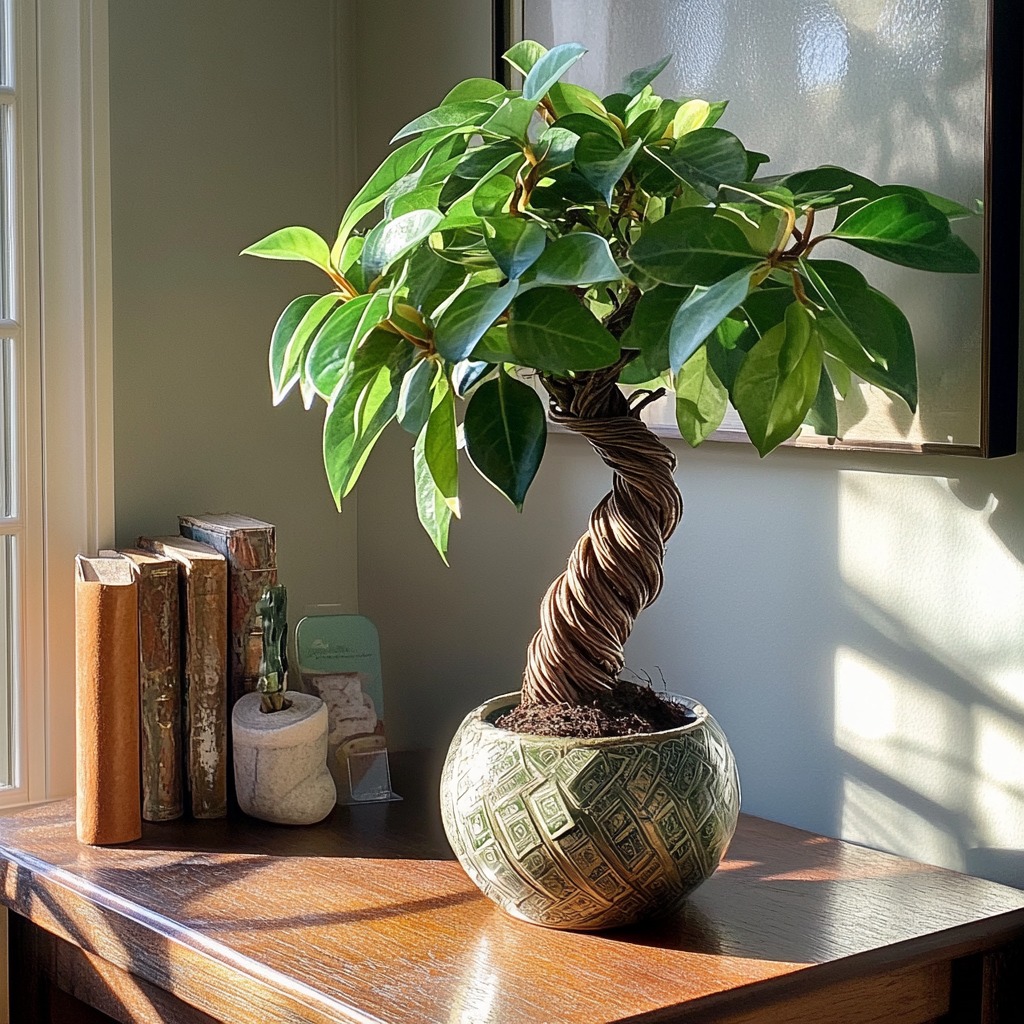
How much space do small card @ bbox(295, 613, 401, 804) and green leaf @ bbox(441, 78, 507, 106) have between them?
727 millimetres

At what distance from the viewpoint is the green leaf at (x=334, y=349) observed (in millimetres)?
922

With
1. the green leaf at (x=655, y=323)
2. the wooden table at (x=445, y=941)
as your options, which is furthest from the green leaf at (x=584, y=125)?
the wooden table at (x=445, y=941)

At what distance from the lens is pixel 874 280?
1.18m

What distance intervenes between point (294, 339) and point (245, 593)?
0.53 metres

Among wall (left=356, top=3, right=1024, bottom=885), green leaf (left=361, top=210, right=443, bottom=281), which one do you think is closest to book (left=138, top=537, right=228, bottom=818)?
wall (left=356, top=3, right=1024, bottom=885)

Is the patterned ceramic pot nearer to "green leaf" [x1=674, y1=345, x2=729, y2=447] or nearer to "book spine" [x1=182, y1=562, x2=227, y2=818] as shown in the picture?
"green leaf" [x1=674, y1=345, x2=729, y2=447]

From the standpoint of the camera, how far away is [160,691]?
4.55 ft

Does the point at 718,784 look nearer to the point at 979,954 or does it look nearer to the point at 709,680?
the point at 979,954

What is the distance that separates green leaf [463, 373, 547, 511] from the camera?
913 mm

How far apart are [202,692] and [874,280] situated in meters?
0.79

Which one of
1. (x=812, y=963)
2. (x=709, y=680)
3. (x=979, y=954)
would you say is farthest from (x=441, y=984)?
(x=709, y=680)

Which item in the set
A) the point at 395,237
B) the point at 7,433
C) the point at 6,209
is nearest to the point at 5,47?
the point at 6,209

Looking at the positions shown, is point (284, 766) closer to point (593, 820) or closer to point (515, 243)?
point (593, 820)

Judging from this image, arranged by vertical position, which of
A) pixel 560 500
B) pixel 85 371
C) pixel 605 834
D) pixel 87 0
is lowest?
pixel 605 834
